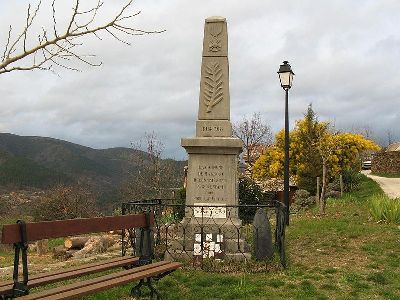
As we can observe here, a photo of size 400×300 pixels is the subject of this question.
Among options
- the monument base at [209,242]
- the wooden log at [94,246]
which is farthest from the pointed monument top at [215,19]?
the wooden log at [94,246]

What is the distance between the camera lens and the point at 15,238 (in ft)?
14.4

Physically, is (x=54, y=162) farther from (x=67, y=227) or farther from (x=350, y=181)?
(x=67, y=227)

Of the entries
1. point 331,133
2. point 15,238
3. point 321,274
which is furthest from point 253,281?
point 331,133

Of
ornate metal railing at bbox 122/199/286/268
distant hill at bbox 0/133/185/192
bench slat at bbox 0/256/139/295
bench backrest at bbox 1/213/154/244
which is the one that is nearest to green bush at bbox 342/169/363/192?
ornate metal railing at bbox 122/199/286/268

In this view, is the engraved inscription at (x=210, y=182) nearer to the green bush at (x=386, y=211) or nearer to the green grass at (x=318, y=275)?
the green grass at (x=318, y=275)

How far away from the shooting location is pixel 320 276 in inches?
284

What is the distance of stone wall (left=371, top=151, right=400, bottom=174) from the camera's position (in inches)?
1309

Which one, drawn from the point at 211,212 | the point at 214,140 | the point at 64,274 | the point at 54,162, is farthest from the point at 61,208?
the point at 54,162

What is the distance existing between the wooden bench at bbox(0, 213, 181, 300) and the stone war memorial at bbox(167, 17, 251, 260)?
2218 millimetres

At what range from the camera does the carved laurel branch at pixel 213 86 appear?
937 cm

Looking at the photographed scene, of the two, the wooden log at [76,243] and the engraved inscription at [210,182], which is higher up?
the engraved inscription at [210,182]

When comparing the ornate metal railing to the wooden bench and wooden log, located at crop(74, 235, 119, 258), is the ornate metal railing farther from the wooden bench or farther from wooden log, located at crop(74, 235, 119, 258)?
wooden log, located at crop(74, 235, 119, 258)

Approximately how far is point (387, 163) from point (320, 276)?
29.8 m

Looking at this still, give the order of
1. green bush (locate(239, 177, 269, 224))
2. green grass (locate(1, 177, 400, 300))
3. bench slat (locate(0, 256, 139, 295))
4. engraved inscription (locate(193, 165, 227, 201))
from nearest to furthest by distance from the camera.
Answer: bench slat (locate(0, 256, 139, 295)) < green grass (locate(1, 177, 400, 300)) < engraved inscription (locate(193, 165, 227, 201)) < green bush (locate(239, 177, 269, 224))
